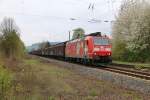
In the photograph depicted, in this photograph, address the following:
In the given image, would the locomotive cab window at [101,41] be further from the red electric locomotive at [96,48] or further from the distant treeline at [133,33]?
the distant treeline at [133,33]

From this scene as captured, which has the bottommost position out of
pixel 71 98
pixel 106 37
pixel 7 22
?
pixel 71 98

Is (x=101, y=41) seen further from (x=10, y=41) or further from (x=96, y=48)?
(x=10, y=41)

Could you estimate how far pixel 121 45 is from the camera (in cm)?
5509

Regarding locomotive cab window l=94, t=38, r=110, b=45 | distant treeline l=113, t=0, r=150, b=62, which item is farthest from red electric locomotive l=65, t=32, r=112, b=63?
distant treeline l=113, t=0, r=150, b=62

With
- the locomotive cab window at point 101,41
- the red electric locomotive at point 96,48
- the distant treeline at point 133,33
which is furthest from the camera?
the distant treeline at point 133,33

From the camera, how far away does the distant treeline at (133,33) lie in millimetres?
49312

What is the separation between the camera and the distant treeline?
4931cm

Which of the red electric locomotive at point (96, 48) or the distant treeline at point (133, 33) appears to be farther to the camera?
the distant treeline at point (133, 33)

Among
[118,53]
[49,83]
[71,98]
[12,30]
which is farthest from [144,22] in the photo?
[71,98]

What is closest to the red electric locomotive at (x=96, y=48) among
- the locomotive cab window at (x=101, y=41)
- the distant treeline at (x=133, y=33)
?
the locomotive cab window at (x=101, y=41)

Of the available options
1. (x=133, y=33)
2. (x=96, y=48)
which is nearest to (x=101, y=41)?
(x=96, y=48)

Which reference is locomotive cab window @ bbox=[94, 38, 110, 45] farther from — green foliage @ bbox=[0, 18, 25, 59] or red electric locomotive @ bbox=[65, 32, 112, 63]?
green foliage @ bbox=[0, 18, 25, 59]

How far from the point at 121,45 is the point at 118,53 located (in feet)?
7.64

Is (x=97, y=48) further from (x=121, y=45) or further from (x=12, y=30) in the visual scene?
(x=12, y=30)
